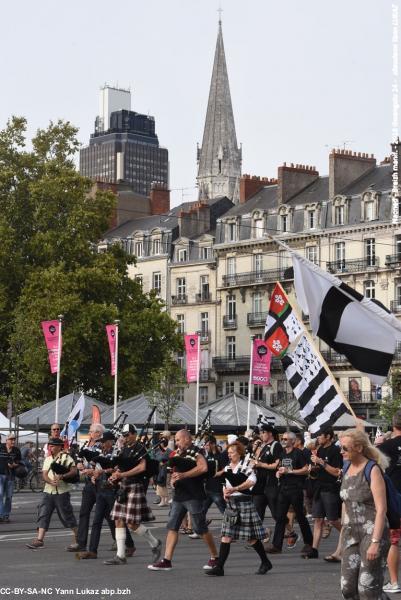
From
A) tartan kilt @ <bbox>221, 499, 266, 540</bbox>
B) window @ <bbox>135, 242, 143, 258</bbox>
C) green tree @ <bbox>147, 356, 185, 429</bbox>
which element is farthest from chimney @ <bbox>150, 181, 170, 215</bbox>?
tartan kilt @ <bbox>221, 499, 266, 540</bbox>

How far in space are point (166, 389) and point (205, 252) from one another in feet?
99.5

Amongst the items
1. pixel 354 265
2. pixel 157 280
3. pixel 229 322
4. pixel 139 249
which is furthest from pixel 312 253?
pixel 139 249

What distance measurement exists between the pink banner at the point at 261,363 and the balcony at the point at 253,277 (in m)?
32.8

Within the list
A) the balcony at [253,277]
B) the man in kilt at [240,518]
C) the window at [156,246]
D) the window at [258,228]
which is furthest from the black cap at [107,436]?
the window at [156,246]

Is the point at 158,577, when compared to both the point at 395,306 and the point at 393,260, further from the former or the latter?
the point at 393,260

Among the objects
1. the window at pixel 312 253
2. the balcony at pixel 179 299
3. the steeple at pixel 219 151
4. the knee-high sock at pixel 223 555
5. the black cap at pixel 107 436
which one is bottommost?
the knee-high sock at pixel 223 555

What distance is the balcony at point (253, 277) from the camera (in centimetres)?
8274

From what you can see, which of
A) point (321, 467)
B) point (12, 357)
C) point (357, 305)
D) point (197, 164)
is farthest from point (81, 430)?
point (197, 164)

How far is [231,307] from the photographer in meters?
85.8

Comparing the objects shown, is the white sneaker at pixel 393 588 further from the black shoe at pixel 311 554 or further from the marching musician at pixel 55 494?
the marching musician at pixel 55 494

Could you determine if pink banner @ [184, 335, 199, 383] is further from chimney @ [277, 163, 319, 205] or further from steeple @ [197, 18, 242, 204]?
steeple @ [197, 18, 242, 204]

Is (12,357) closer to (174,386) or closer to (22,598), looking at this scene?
(174,386)

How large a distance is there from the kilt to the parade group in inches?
0.4

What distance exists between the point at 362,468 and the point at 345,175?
228 feet
